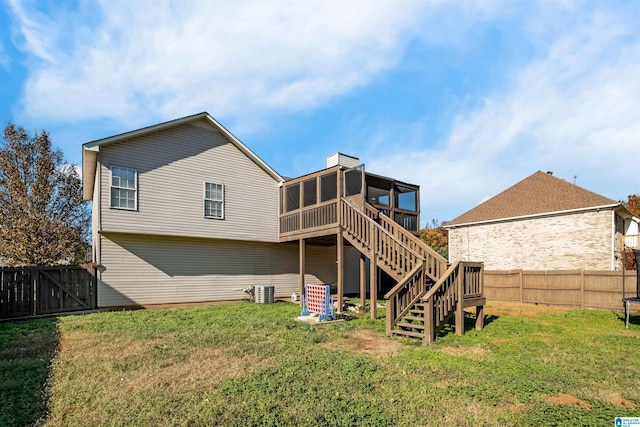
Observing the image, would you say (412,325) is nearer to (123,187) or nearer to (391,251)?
(391,251)

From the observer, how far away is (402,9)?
29.4 feet

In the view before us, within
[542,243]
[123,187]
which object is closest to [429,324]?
[123,187]

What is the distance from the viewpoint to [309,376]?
496 cm

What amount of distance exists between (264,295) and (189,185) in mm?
5062

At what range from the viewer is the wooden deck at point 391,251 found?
7.89 m

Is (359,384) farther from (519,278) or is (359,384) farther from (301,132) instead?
(301,132)

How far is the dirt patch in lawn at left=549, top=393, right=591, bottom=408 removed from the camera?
13.5 ft

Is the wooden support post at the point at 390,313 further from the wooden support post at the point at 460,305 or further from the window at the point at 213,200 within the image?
the window at the point at 213,200

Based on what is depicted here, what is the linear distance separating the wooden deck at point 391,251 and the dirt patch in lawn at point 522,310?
10.5 ft

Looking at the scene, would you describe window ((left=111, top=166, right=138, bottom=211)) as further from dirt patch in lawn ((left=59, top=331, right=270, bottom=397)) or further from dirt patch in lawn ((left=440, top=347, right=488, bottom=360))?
dirt patch in lawn ((left=440, top=347, right=488, bottom=360))

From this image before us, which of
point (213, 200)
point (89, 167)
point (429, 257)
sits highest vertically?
point (89, 167)

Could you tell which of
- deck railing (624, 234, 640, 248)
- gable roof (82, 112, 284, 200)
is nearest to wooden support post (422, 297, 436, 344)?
gable roof (82, 112, 284, 200)

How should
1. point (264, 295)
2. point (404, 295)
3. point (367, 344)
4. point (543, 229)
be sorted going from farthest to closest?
point (543, 229), point (264, 295), point (404, 295), point (367, 344)

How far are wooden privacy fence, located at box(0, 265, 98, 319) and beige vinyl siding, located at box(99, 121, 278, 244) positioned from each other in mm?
1806
